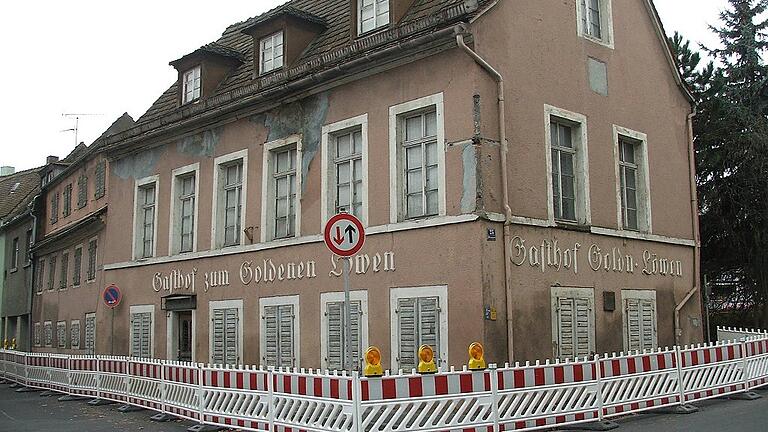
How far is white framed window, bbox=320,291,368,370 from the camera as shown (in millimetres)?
14641

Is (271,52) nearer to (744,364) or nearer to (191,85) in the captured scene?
(191,85)

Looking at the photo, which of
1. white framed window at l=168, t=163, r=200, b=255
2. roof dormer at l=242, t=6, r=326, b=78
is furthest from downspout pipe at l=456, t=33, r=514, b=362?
white framed window at l=168, t=163, r=200, b=255

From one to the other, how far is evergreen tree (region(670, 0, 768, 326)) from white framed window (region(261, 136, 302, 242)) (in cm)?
1258

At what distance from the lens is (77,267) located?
93.7ft

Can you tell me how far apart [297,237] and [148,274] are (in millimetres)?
6164

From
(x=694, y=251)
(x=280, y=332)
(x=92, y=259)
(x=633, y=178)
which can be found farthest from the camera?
(x=92, y=259)

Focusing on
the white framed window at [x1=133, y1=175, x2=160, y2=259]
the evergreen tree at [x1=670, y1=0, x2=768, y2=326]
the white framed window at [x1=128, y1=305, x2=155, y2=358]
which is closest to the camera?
the white framed window at [x1=128, y1=305, x2=155, y2=358]

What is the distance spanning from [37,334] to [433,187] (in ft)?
79.8

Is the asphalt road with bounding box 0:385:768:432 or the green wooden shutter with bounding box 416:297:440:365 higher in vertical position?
the green wooden shutter with bounding box 416:297:440:365

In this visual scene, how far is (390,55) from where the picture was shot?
566 inches

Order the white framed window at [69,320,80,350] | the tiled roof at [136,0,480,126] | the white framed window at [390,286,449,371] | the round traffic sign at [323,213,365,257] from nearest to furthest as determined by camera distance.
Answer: the round traffic sign at [323,213,365,257] → the white framed window at [390,286,449,371] → the tiled roof at [136,0,480,126] → the white framed window at [69,320,80,350]

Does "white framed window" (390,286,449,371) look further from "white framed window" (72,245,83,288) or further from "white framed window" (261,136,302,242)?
"white framed window" (72,245,83,288)

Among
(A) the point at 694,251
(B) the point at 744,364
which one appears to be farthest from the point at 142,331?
(B) the point at 744,364

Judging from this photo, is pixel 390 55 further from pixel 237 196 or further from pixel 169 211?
pixel 169 211
